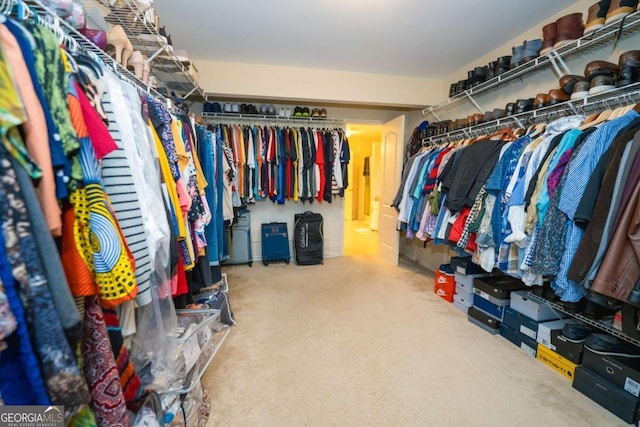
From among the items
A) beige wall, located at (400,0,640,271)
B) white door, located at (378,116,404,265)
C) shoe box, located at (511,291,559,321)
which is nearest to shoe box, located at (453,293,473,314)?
shoe box, located at (511,291,559,321)

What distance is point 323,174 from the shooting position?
3691mm

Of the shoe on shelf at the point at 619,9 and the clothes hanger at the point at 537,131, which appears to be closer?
the shoe on shelf at the point at 619,9

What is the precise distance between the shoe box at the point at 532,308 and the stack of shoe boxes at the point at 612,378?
0.29m

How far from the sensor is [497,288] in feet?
7.11

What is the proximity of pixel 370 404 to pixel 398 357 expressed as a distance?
475mm

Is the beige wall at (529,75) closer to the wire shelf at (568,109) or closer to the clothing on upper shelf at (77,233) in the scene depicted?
the wire shelf at (568,109)

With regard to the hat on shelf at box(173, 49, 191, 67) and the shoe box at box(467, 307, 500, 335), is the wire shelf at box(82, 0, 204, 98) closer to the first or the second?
the hat on shelf at box(173, 49, 191, 67)

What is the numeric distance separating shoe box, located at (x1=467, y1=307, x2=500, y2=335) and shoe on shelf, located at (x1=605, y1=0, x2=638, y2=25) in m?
2.04

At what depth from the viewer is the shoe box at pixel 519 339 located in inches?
76.7

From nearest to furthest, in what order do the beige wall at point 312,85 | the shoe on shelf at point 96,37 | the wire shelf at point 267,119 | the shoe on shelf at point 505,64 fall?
1. the shoe on shelf at point 96,37
2. the shoe on shelf at point 505,64
3. the beige wall at point 312,85
4. the wire shelf at point 267,119

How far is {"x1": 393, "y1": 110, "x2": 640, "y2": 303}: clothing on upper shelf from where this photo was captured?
4.05 feet

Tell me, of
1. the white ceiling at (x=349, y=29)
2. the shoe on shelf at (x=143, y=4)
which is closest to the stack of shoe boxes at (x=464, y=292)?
the white ceiling at (x=349, y=29)

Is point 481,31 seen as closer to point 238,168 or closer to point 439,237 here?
point 439,237

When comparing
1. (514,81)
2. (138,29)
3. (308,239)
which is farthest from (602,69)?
(308,239)
